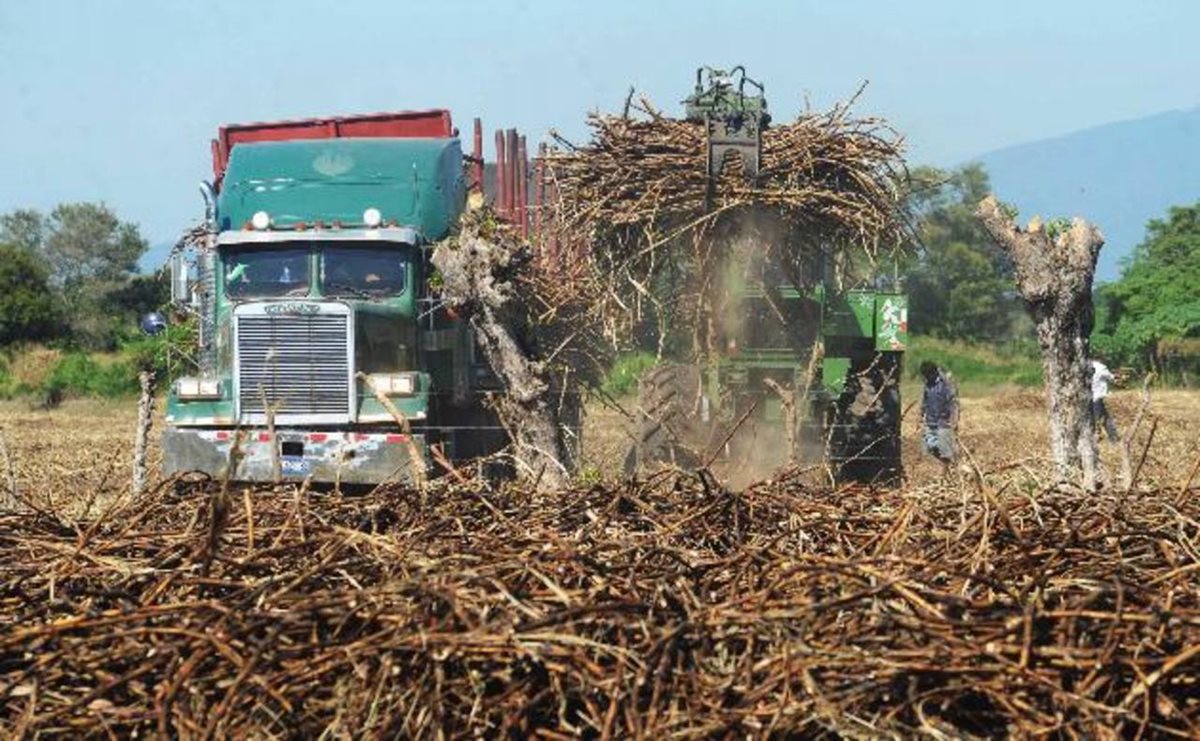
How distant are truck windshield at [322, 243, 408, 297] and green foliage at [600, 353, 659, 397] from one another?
2.29 metres

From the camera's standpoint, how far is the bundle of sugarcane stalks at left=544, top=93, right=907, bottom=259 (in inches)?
492

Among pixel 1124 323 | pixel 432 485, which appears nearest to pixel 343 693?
pixel 432 485

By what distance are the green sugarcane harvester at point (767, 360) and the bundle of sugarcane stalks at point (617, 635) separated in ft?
26.9

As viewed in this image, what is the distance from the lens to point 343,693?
3.60 metres

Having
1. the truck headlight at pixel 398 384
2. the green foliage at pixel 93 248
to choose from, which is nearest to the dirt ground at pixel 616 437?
the truck headlight at pixel 398 384

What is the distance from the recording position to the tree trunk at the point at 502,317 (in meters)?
11.2

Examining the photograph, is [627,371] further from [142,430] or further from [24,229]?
[24,229]

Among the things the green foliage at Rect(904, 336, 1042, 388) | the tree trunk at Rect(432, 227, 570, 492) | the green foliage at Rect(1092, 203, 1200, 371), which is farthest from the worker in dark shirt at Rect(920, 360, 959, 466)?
the green foliage at Rect(1092, 203, 1200, 371)

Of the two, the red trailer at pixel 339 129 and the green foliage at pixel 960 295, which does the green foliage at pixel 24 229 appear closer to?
the green foliage at pixel 960 295

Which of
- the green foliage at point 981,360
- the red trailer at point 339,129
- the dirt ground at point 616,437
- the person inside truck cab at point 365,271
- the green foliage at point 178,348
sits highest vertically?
the red trailer at point 339,129

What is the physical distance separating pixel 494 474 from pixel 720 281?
8.34ft

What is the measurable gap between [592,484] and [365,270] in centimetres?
817

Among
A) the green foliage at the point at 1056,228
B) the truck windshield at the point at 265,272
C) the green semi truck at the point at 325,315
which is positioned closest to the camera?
the green foliage at the point at 1056,228

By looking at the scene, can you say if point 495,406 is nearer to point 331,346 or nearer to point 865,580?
point 331,346
